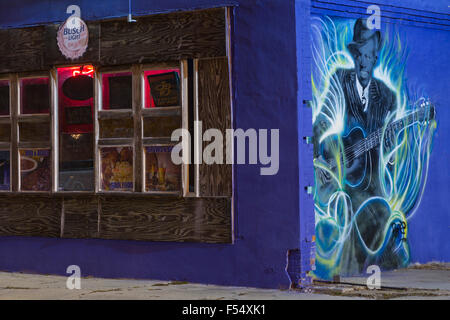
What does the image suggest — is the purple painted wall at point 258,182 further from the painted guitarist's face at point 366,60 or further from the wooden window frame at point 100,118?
the painted guitarist's face at point 366,60

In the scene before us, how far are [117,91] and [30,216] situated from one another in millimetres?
2396

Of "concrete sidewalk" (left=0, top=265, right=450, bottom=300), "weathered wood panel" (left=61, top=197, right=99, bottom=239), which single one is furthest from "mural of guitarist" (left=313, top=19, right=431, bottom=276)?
"weathered wood panel" (left=61, top=197, right=99, bottom=239)

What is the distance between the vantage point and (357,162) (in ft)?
38.6

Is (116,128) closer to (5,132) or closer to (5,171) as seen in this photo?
(5,132)

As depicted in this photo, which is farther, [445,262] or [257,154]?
[445,262]

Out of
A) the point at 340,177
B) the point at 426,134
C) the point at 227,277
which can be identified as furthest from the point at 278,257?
the point at 426,134

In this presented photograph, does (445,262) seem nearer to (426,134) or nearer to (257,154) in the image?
(426,134)

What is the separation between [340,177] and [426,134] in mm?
2213

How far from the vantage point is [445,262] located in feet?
43.2

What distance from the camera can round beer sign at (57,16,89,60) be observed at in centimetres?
→ 1202

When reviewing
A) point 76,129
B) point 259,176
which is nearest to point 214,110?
point 259,176

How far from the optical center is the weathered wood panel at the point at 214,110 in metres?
11.0
